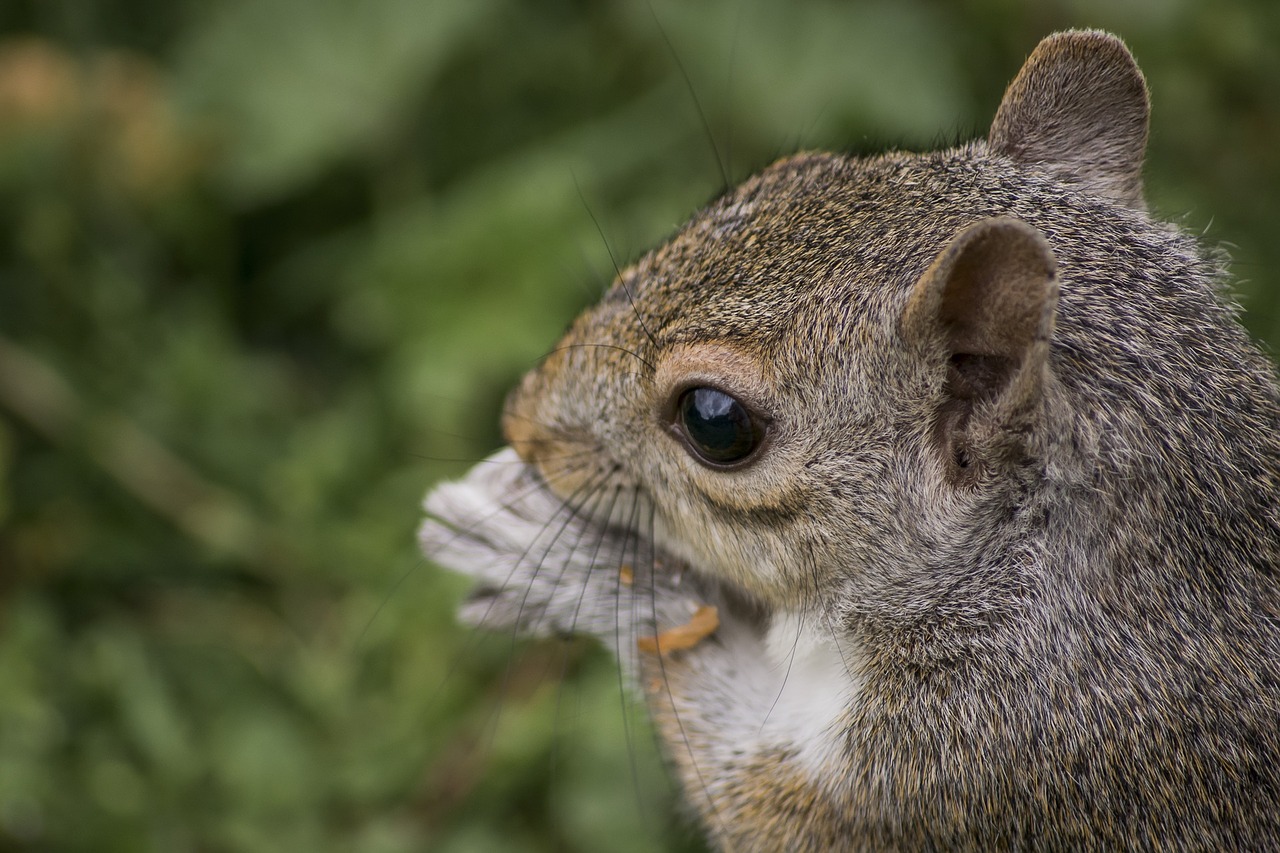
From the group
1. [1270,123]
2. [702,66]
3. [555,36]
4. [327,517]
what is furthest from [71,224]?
[1270,123]

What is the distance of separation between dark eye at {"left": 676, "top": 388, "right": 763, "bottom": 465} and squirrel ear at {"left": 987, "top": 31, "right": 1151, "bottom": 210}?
1.39 feet

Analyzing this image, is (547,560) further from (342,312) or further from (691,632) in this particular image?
(342,312)

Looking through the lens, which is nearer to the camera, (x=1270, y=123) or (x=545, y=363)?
(x=545, y=363)

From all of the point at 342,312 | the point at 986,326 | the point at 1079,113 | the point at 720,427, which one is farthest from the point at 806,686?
the point at 342,312

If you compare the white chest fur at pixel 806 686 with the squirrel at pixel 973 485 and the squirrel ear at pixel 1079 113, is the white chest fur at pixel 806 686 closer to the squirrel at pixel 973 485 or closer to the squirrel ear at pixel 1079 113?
the squirrel at pixel 973 485

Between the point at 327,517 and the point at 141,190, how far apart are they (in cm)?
84

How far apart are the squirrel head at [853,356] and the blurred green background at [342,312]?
597 millimetres

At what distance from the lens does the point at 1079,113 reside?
4.60ft

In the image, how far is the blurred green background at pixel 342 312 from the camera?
2.02 m

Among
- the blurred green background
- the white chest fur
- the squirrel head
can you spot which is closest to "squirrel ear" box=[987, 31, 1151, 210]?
the squirrel head

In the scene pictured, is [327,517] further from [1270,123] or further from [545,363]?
[1270,123]

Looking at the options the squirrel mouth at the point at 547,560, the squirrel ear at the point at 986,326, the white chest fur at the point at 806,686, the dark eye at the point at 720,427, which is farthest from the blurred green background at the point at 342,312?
the squirrel ear at the point at 986,326

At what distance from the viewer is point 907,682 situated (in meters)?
1.22

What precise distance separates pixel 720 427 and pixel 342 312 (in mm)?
1534
